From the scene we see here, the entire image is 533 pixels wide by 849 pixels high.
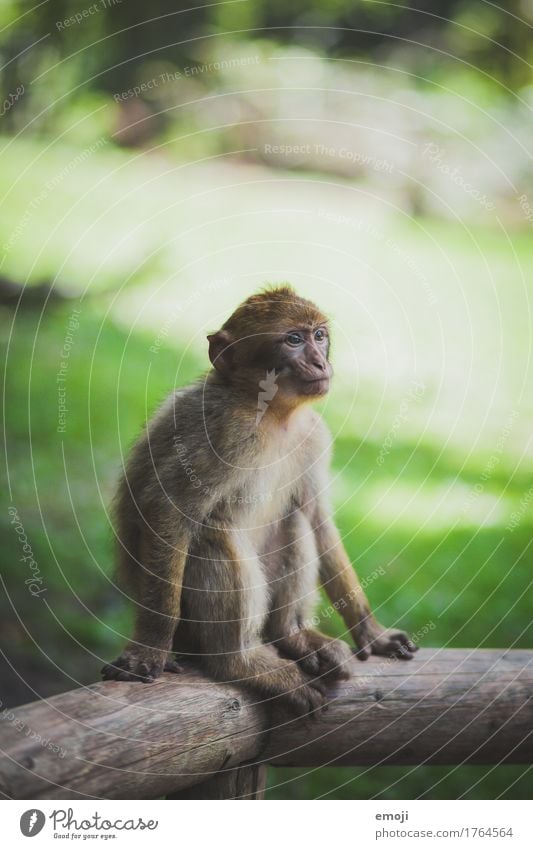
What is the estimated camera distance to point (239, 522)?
4020mm

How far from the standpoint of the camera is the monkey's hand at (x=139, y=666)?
11.9 feet

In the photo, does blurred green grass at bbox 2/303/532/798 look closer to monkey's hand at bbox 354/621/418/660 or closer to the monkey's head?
monkey's hand at bbox 354/621/418/660

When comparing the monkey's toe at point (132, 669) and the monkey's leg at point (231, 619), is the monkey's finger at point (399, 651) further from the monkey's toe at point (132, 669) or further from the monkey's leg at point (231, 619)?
the monkey's toe at point (132, 669)

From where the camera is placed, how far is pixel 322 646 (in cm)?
408

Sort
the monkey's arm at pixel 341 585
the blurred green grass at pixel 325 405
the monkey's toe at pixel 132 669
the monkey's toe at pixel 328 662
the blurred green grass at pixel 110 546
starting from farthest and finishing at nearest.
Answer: the blurred green grass at pixel 325 405
the blurred green grass at pixel 110 546
the monkey's arm at pixel 341 585
the monkey's toe at pixel 328 662
the monkey's toe at pixel 132 669

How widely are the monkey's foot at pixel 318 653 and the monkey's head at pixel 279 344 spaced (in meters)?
1.04

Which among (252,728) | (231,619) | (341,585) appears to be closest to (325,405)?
(341,585)

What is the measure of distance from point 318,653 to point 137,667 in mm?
813

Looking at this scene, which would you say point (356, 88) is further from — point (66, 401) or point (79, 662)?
point (79, 662)

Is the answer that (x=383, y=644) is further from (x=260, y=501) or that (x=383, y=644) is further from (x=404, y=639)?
(x=260, y=501)

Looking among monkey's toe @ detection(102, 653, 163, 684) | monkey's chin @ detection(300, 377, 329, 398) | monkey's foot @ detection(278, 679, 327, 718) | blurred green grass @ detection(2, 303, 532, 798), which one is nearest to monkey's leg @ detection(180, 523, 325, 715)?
monkey's foot @ detection(278, 679, 327, 718)

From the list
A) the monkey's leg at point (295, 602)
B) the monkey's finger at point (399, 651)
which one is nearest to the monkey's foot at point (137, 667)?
the monkey's leg at point (295, 602)

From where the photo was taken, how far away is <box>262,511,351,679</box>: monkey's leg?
4.05 metres

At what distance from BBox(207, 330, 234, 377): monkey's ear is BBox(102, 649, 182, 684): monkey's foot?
1.21 meters
